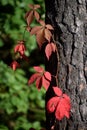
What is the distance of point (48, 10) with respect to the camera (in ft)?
7.11

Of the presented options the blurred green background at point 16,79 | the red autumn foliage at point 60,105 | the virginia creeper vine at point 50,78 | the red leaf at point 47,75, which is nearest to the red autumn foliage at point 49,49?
the virginia creeper vine at point 50,78

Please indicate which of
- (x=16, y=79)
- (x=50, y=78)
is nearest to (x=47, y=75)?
(x=50, y=78)

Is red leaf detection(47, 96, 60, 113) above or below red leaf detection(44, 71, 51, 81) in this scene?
below

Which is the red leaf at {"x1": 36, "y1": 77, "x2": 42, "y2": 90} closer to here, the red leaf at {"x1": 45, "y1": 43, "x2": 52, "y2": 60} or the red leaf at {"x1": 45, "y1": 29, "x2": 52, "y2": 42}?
the red leaf at {"x1": 45, "y1": 43, "x2": 52, "y2": 60}

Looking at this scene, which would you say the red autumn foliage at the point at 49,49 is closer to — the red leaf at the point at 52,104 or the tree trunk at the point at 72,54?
the tree trunk at the point at 72,54

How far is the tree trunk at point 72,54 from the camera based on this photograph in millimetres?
2047

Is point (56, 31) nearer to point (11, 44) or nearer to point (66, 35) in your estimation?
point (66, 35)

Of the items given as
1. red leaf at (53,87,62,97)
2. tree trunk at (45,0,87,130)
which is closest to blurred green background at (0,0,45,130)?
tree trunk at (45,0,87,130)

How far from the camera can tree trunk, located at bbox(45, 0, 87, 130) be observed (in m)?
2.05

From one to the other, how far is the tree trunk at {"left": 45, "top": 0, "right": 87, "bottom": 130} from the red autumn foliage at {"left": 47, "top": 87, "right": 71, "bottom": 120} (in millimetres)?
103

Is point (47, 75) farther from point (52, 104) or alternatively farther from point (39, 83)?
point (52, 104)

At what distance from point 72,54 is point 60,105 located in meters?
0.32

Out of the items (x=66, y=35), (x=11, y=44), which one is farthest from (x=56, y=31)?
(x=11, y=44)

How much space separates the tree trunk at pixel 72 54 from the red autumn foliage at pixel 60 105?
0.10 m
